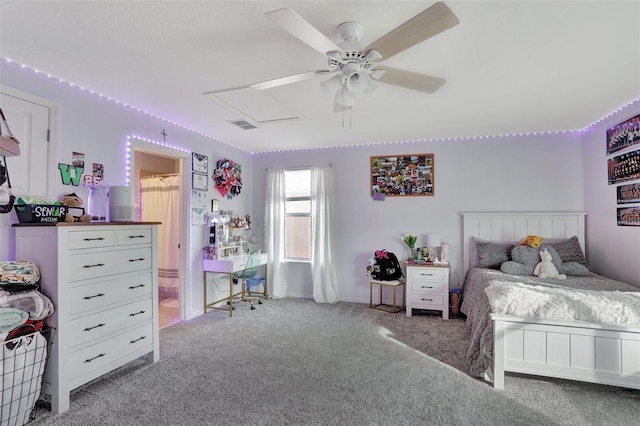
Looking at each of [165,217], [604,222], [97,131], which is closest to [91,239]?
[97,131]

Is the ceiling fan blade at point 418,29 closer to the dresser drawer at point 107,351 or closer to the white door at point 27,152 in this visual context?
the white door at point 27,152

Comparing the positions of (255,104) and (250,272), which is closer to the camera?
(255,104)

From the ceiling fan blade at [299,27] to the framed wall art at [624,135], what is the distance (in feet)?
10.5

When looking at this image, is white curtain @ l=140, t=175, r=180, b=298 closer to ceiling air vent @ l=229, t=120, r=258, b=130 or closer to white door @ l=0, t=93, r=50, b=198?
ceiling air vent @ l=229, t=120, r=258, b=130

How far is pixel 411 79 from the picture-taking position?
202cm

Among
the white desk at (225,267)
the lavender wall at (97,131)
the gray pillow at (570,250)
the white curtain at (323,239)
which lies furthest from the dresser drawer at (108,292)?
the gray pillow at (570,250)

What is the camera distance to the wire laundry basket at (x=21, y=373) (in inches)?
73.7

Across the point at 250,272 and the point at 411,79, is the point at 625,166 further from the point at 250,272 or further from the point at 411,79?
the point at 250,272

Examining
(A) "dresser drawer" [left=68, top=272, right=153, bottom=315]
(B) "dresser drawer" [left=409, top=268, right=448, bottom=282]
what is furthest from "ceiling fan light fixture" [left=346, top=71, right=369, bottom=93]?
(B) "dresser drawer" [left=409, top=268, right=448, bottom=282]

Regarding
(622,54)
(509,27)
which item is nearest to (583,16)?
(509,27)

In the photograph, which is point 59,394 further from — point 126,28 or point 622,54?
point 622,54

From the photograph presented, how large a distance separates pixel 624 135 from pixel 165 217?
18.9 ft

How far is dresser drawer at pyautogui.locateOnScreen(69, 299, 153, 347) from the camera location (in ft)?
7.25

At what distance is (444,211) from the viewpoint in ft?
14.8
